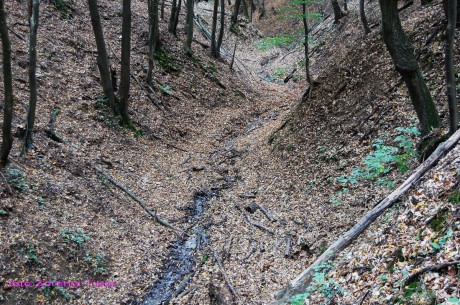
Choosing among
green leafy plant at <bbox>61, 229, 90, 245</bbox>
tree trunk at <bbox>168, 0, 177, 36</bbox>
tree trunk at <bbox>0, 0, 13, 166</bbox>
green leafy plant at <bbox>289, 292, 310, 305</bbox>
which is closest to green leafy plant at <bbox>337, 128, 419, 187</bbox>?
green leafy plant at <bbox>289, 292, 310, 305</bbox>

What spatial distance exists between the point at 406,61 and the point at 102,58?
385 inches

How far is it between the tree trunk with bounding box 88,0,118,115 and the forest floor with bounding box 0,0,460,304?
1.49 ft

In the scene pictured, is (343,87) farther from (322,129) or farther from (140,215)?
(140,215)

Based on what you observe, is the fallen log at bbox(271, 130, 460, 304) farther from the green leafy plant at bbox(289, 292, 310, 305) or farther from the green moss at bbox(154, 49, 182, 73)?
the green moss at bbox(154, 49, 182, 73)

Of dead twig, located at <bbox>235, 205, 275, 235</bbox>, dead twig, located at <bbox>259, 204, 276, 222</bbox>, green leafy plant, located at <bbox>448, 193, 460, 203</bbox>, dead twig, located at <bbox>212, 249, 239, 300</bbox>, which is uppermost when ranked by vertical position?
green leafy plant, located at <bbox>448, 193, 460, 203</bbox>

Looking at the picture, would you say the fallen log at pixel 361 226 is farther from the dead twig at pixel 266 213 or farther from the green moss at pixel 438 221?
the dead twig at pixel 266 213

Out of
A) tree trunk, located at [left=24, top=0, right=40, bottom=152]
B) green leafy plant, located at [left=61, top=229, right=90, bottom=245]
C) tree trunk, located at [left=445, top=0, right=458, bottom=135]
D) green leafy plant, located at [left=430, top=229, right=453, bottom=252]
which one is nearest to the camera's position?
green leafy plant, located at [left=430, top=229, right=453, bottom=252]

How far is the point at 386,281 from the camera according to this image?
4598 millimetres

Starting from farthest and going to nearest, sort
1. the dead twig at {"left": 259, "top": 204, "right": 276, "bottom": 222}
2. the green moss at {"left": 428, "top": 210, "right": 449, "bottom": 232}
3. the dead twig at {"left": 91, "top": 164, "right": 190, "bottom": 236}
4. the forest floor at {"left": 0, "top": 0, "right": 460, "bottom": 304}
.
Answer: the dead twig at {"left": 91, "top": 164, "right": 190, "bottom": 236} < the dead twig at {"left": 259, "top": 204, "right": 276, "bottom": 222} < the forest floor at {"left": 0, "top": 0, "right": 460, "bottom": 304} < the green moss at {"left": 428, "top": 210, "right": 449, "bottom": 232}

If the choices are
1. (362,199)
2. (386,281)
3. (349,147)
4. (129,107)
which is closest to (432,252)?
(386,281)

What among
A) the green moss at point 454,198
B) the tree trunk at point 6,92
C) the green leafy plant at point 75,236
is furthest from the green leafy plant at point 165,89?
the green moss at point 454,198

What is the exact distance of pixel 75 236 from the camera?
782 centimetres

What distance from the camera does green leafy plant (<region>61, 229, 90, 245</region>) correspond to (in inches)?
301

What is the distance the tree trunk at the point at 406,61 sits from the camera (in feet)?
22.4
